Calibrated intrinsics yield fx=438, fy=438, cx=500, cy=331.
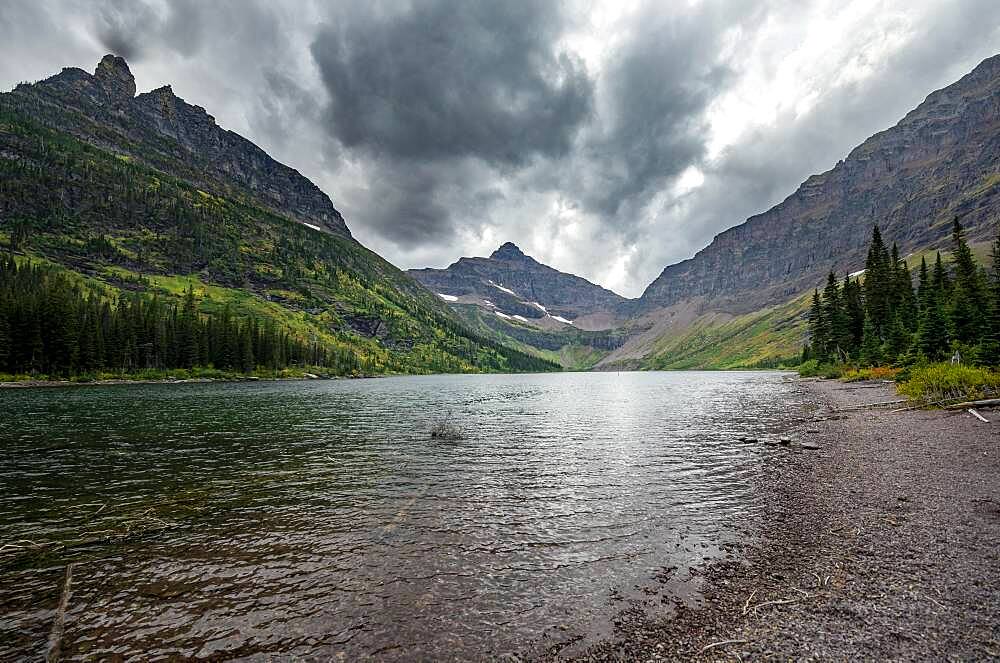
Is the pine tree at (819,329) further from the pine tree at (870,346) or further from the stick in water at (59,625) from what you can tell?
the stick in water at (59,625)

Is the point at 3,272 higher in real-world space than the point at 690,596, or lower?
higher

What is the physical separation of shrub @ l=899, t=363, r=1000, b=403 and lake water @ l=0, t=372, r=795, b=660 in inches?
1035

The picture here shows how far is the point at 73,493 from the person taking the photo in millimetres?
23203

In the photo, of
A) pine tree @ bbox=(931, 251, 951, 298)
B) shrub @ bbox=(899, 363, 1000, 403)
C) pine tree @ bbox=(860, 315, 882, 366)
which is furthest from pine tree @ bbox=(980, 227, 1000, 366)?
pine tree @ bbox=(860, 315, 882, 366)

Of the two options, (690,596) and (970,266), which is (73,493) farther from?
(970,266)

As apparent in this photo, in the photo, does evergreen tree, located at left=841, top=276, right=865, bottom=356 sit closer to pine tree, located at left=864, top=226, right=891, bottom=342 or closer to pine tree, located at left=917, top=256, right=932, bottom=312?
pine tree, located at left=864, top=226, right=891, bottom=342

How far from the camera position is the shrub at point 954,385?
42.4 metres

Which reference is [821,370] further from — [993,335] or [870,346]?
[993,335]

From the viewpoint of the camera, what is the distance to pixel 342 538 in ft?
58.2

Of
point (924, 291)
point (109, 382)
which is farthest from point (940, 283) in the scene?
point (109, 382)

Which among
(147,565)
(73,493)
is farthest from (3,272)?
(147,565)

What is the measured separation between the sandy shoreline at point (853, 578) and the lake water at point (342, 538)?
65.8 inches

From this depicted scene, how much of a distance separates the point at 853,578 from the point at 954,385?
1858 inches

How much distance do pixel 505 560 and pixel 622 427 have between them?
3740 cm
